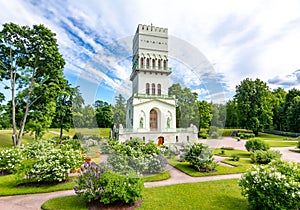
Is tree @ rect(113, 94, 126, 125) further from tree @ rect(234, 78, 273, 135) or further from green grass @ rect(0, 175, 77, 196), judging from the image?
tree @ rect(234, 78, 273, 135)

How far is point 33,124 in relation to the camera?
22.2 m

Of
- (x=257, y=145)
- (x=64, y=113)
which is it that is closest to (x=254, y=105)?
(x=257, y=145)

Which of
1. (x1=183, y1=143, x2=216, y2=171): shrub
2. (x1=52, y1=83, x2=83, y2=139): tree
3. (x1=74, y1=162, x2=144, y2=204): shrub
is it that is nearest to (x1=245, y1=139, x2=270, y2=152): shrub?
(x1=183, y1=143, x2=216, y2=171): shrub

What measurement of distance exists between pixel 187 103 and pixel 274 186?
3752 mm

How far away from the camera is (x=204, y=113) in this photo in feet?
18.7

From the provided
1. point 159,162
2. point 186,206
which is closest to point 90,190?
point 159,162

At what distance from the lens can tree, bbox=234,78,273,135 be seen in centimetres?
4550

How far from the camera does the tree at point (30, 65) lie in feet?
67.2

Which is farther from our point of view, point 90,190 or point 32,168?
point 32,168

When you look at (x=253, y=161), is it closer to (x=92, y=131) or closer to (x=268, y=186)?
(x=268, y=186)

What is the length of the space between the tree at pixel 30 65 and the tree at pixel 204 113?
2108cm

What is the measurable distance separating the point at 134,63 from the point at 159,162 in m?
4.05

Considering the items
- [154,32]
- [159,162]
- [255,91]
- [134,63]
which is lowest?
[159,162]

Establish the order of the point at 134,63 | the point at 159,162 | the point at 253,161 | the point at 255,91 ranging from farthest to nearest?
the point at 255,91 → the point at 253,161 → the point at 159,162 → the point at 134,63
